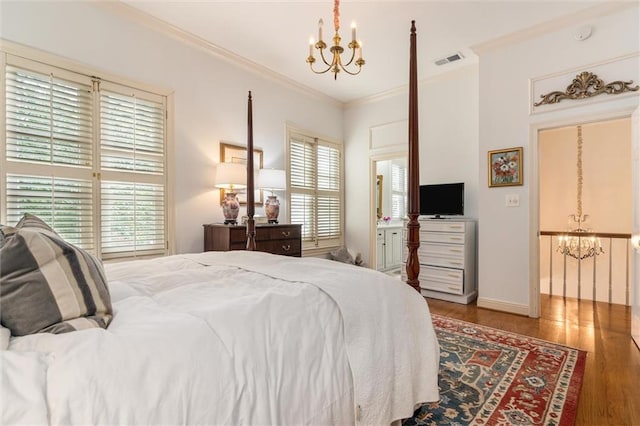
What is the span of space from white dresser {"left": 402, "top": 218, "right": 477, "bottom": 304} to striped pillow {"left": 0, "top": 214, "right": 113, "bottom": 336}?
3695mm

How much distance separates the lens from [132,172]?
300 centimetres

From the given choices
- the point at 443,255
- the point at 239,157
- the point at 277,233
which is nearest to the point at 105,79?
the point at 239,157

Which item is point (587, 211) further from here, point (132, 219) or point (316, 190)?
point (132, 219)

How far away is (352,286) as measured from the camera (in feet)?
4.36

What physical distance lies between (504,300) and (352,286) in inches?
116

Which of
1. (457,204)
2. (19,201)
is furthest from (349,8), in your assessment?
(19,201)

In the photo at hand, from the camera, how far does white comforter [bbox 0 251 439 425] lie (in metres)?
0.68

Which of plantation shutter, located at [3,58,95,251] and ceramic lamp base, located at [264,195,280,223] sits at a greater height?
plantation shutter, located at [3,58,95,251]

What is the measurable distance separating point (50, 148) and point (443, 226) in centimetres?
408

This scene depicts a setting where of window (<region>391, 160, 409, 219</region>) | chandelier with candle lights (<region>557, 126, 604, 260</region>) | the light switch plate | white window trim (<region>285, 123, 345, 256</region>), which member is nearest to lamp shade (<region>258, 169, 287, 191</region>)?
white window trim (<region>285, 123, 345, 256</region>)

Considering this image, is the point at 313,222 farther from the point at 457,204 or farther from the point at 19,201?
the point at 19,201

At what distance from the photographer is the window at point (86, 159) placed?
240 centimetres

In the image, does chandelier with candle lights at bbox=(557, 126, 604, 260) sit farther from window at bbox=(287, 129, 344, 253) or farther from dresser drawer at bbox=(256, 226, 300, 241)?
dresser drawer at bbox=(256, 226, 300, 241)

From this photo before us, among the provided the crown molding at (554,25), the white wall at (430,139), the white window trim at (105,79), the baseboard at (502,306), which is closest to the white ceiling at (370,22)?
the crown molding at (554,25)
